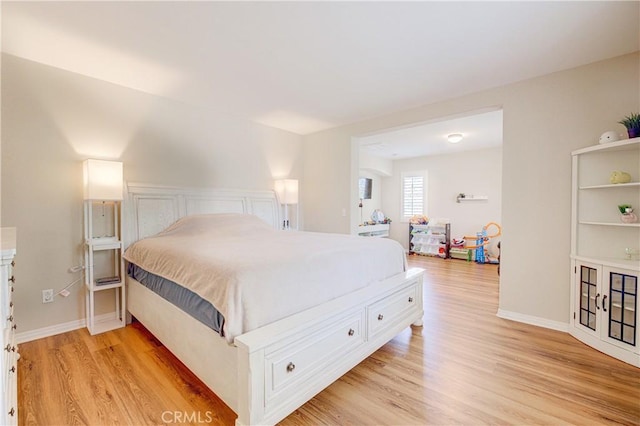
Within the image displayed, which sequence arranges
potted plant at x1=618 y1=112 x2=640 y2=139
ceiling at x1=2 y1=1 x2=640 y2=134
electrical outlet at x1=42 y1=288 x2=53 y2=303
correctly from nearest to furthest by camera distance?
ceiling at x1=2 y1=1 x2=640 y2=134 < potted plant at x1=618 y1=112 x2=640 y2=139 < electrical outlet at x1=42 y1=288 x2=53 y2=303

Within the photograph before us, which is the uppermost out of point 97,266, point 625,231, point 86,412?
point 625,231

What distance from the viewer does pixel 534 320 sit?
2848mm

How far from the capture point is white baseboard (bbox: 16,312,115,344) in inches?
97.4

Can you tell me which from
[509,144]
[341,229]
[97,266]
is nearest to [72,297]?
[97,266]

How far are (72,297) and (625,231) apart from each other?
16.3 ft

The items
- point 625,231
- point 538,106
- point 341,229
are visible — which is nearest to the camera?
point 625,231

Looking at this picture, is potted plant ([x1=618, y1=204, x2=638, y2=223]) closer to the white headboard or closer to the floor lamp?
the floor lamp

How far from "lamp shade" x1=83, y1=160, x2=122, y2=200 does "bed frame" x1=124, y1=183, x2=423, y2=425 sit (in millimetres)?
541

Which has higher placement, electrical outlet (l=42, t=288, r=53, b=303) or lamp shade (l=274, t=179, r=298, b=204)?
lamp shade (l=274, t=179, r=298, b=204)

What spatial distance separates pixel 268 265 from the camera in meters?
1.67

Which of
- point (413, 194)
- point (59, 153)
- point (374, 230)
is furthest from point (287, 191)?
point (413, 194)

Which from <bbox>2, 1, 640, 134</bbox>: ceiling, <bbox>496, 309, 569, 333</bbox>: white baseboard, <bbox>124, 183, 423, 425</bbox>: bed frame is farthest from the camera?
<bbox>496, 309, 569, 333</bbox>: white baseboard

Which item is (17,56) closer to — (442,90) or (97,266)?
(97,266)

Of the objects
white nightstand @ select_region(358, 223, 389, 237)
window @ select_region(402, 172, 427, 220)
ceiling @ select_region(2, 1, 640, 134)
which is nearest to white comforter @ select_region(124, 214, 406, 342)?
ceiling @ select_region(2, 1, 640, 134)
